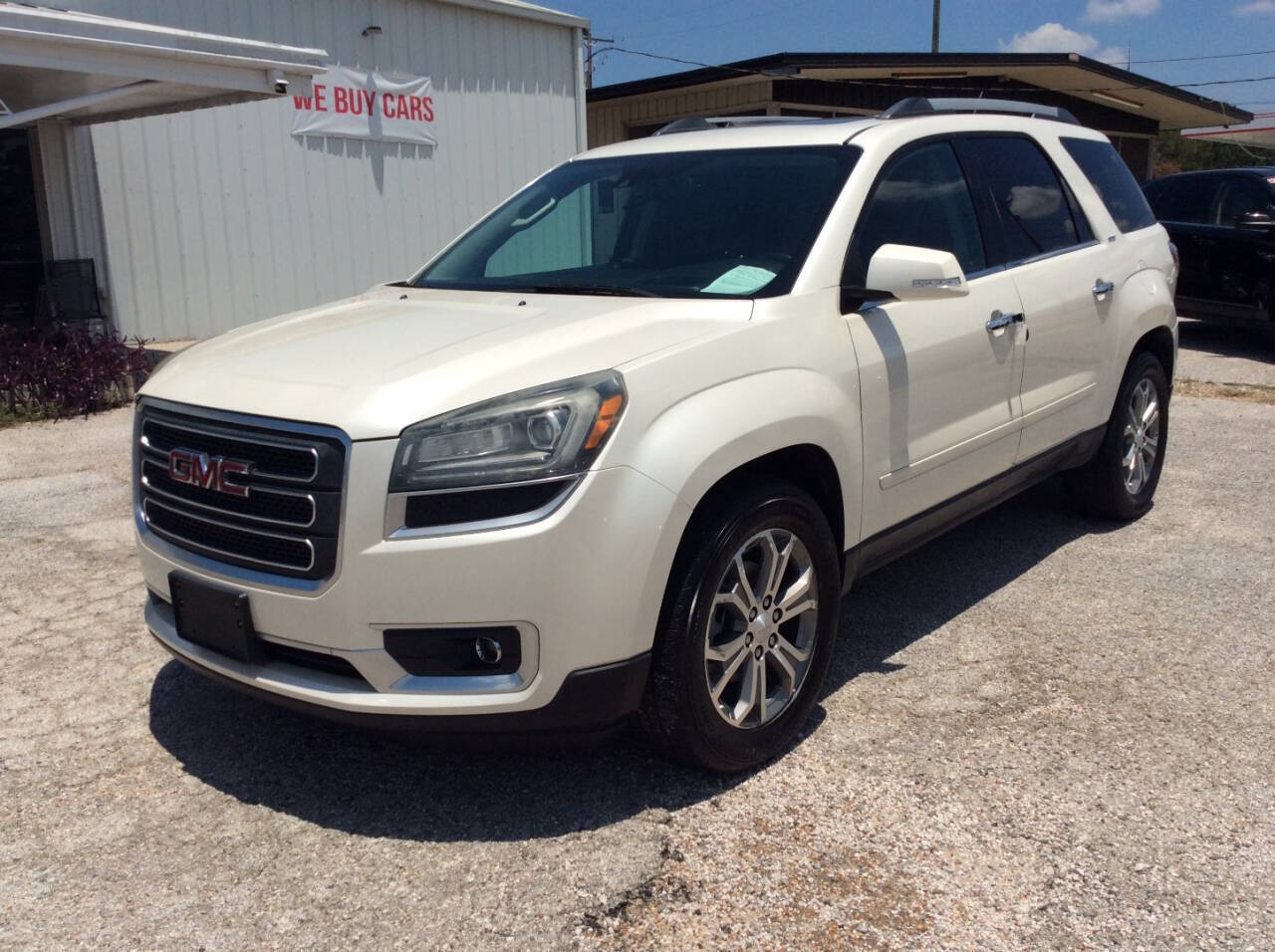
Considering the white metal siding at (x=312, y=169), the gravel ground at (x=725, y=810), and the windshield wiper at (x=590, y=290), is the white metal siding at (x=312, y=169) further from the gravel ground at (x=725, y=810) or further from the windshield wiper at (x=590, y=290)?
the windshield wiper at (x=590, y=290)

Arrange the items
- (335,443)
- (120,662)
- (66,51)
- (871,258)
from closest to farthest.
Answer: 1. (335,443)
2. (871,258)
3. (120,662)
4. (66,51)

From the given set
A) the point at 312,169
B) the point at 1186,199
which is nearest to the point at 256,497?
the point at 312,169

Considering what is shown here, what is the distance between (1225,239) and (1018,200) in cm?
735

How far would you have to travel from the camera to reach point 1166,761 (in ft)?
10.8

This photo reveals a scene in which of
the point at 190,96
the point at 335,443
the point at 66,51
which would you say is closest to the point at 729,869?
the point at 335,443

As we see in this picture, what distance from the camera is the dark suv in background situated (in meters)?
10.5

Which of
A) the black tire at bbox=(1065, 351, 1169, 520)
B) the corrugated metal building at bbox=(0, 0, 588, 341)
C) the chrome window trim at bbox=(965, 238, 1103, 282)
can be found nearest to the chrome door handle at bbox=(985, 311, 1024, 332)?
the chrome window trim at bbox=(965, 238, 1103, 282)

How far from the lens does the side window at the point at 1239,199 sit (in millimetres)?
10781

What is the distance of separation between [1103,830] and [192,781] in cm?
247

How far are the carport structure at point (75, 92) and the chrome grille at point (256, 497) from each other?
5.58 metres

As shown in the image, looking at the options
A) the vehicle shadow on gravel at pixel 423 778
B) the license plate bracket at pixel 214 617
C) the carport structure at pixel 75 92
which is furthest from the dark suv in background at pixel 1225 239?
the license plate bracket at pixel 214 617

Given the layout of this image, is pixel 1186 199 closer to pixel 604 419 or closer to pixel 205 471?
pixel 604 419

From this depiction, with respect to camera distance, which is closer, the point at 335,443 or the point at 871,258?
the point at 335,443

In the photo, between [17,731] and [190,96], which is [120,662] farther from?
[190,96]
